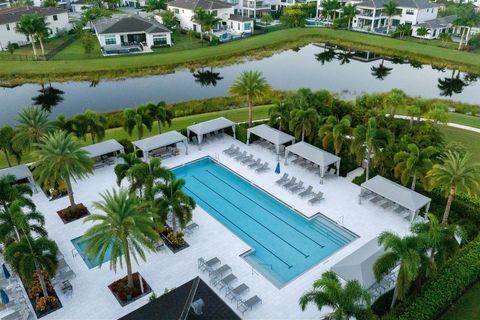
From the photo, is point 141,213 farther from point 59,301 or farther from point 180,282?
point 59,301

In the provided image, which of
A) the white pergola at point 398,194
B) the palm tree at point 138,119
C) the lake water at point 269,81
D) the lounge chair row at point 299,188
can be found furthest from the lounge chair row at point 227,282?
the lake water at point 269,81

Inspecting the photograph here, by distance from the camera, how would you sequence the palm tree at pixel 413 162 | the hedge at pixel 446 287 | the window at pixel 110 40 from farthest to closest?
the window at pixel 110 40 → the palm tree at pixel 413 162 → the hedge at pixel 446 287

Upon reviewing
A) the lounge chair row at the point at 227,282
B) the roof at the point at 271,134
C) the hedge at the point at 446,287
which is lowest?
the lounge chair row at the point at 227,282

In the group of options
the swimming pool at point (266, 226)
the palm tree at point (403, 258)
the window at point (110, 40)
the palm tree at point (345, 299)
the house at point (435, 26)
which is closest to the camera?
the palm tree at point (345, 299)

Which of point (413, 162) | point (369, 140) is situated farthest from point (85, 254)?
point (413, 162)

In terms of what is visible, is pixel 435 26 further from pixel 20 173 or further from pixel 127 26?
pixel 20 173

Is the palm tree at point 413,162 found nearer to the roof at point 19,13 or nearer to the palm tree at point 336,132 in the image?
the palm tree at point 336,132

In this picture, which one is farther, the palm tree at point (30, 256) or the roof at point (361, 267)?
the roof at point (361, 267)

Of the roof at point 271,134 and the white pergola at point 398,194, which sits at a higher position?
the roof at point 271,134

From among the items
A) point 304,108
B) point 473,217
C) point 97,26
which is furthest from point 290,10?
point 473,217
